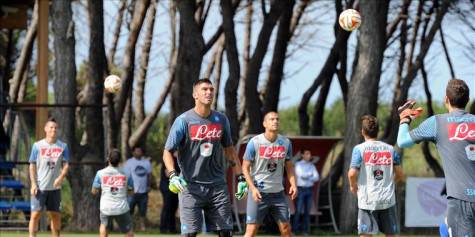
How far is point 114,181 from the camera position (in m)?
18.0

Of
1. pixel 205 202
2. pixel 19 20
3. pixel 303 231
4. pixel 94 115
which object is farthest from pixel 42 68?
pixel 205 202

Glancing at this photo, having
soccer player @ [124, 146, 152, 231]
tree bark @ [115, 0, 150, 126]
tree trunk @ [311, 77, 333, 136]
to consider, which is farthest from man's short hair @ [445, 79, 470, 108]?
tree trunk @ [311, 77, 333, 136]

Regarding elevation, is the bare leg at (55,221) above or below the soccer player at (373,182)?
below

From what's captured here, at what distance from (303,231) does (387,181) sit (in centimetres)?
1153

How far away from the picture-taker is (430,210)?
85.8 feet

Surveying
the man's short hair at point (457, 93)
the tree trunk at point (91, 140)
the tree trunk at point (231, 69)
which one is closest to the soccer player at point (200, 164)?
the man's short hair at point (457, 93)

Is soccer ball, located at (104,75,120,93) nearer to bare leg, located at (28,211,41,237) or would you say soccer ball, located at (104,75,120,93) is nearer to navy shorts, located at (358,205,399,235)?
bare leg, located at (28,211,41,237)

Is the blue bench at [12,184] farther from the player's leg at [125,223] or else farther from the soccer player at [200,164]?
the soccer player at [200,164]

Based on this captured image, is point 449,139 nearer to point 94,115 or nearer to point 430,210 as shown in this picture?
Result: point 430,210

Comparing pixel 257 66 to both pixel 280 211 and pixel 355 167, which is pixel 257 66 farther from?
pixel 355 167

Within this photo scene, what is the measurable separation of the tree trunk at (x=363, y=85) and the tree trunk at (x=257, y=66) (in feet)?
10.2

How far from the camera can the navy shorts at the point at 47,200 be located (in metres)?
18.2

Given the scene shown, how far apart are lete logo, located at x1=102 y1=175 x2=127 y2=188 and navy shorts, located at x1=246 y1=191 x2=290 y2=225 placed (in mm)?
3297

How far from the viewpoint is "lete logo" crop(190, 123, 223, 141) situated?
11.6 meters
